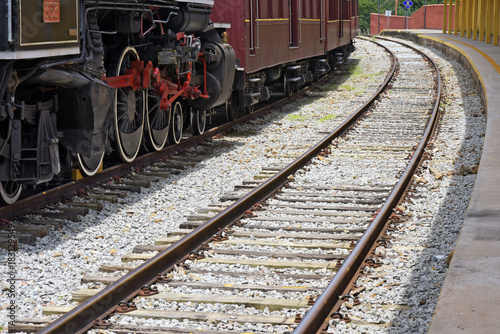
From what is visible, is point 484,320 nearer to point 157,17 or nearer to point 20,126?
point 20,126

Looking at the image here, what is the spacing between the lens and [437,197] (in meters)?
8.64

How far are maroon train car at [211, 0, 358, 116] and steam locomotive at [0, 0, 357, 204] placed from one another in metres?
0.03

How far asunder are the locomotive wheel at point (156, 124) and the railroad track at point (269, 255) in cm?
166

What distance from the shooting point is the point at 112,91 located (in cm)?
855

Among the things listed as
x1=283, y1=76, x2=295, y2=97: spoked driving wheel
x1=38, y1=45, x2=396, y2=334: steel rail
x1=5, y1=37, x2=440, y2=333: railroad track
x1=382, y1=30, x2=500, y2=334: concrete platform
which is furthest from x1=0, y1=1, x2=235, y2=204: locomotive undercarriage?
x1=283, y1=76, x2=295, y2=97: spoked driving wheel

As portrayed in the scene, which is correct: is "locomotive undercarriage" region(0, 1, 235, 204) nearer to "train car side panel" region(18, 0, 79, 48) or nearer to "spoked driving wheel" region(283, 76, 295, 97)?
"train car side panel" region(18, 0, 79, 48)

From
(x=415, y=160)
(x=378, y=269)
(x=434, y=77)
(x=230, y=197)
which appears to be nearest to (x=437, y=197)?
(x=415, y=160)

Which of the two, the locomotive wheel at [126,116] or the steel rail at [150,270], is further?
the locomotive wheel at [126,116]

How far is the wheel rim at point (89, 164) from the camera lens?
8.46 m

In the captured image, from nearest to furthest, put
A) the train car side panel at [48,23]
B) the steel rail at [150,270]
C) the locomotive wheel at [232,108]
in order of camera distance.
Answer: the steel rail at [150,270] → the train car side panel at [48,23] → the locomotive wheel at [232,108]

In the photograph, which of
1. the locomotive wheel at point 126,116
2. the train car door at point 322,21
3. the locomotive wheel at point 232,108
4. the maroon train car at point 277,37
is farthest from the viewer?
the train car door at point 322,21

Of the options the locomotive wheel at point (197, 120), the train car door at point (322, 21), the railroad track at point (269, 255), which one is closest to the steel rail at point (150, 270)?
the railroad track at point (269, 255)

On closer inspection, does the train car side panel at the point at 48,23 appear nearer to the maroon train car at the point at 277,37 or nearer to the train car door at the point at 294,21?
the maroon train car at the point at 277,37

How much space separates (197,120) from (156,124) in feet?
5.76
